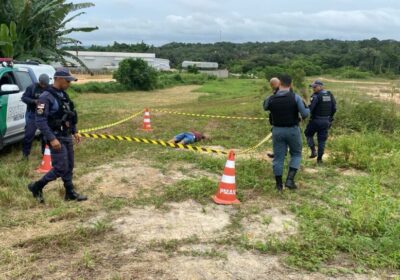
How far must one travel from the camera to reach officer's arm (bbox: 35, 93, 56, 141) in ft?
17.8

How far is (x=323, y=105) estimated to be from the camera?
8617 mm

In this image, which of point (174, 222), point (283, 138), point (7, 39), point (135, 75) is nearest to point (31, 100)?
point (174, 222)

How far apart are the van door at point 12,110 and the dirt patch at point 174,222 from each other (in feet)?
13.8

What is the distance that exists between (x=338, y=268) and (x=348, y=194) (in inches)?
102

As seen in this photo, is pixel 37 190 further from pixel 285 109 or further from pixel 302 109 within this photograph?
pixel 302 109

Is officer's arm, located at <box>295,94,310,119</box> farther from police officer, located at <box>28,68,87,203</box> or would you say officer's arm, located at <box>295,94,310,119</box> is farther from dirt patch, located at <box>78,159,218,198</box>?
police officer, located at <box>28,68,87,203</box>

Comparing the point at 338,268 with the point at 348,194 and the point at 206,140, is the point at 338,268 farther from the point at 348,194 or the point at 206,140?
the point at 206,140

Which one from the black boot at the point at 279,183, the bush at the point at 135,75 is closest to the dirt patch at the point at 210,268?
the black boot at the point at 279,183

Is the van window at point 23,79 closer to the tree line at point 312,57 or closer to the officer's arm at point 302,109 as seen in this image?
the officer's arm at point 302,109

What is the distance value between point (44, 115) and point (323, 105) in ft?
17.6

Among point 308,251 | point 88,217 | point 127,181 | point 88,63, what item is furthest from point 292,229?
point 88,63

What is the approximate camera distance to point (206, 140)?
10984 millimetres

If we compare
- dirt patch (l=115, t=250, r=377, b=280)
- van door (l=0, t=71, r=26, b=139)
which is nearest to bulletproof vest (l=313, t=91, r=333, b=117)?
dirt patch (l=115, t=250, r=377, b=280)

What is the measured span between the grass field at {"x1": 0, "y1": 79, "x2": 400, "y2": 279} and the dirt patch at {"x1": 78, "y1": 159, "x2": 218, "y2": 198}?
2cm
